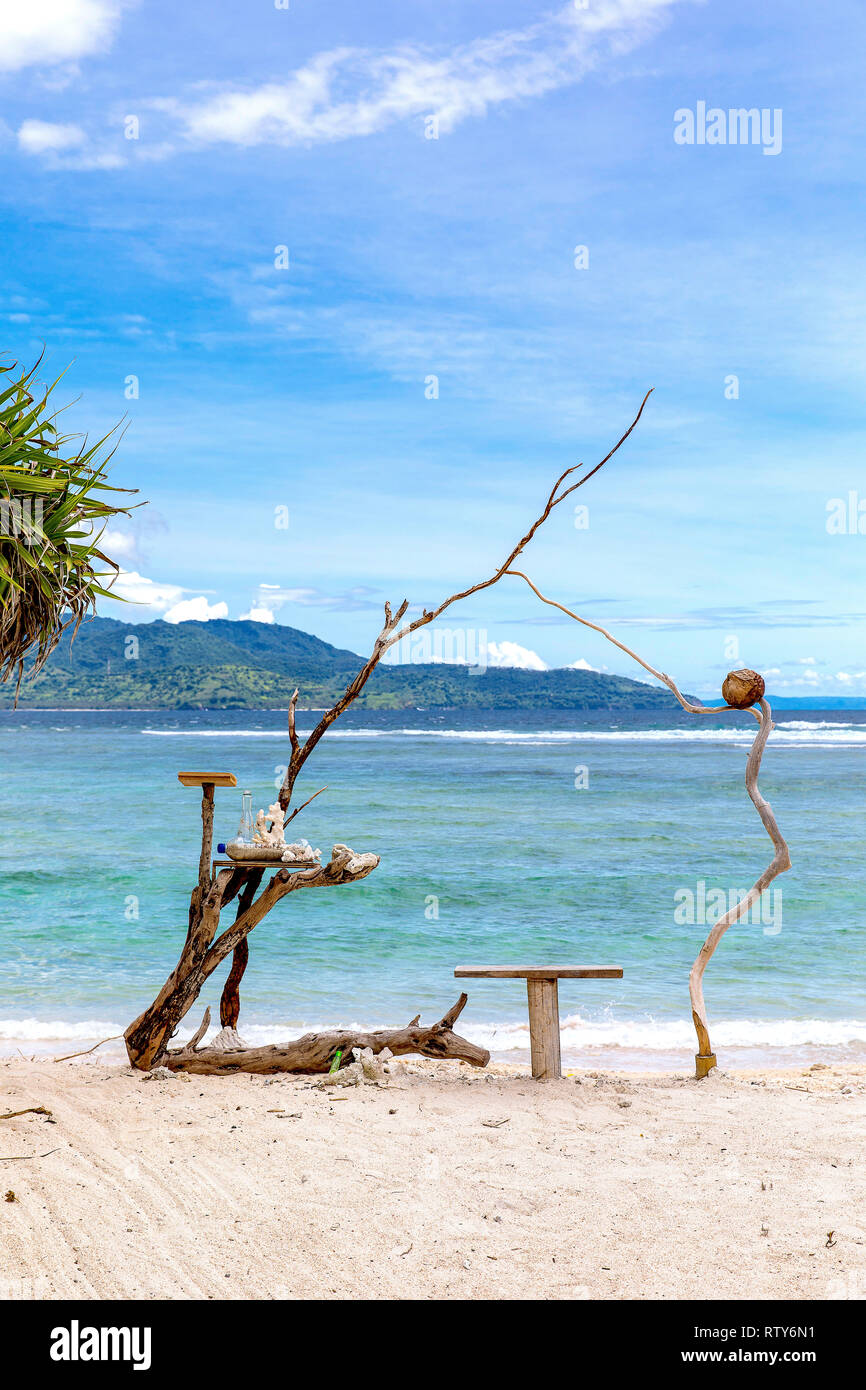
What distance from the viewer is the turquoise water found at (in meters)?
10.1

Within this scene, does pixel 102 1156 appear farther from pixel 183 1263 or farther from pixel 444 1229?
pixel 444 1229

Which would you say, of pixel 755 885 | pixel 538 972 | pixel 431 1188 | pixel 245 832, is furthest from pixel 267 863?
pixel 755 885

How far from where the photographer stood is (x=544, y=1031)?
7062 mm

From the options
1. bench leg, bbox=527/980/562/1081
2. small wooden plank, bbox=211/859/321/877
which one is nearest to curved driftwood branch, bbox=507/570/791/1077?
bench leg, bbox=527/980/562/1081

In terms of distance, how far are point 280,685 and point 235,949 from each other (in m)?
136

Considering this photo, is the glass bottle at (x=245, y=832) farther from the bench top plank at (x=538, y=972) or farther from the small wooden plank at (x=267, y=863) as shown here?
the bench top plank at (x=538, y=972)

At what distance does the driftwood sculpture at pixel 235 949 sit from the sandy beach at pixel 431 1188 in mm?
211

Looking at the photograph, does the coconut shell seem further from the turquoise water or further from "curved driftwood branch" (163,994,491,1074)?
the turquoise water

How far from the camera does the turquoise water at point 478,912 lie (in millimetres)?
10094

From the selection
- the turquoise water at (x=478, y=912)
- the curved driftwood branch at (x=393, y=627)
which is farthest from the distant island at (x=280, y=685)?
the curved driftwood branch at (x=393, y=627)

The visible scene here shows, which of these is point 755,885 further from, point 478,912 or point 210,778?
point 478,912

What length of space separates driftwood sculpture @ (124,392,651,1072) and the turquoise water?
1783mm

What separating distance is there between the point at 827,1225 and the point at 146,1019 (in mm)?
4657
